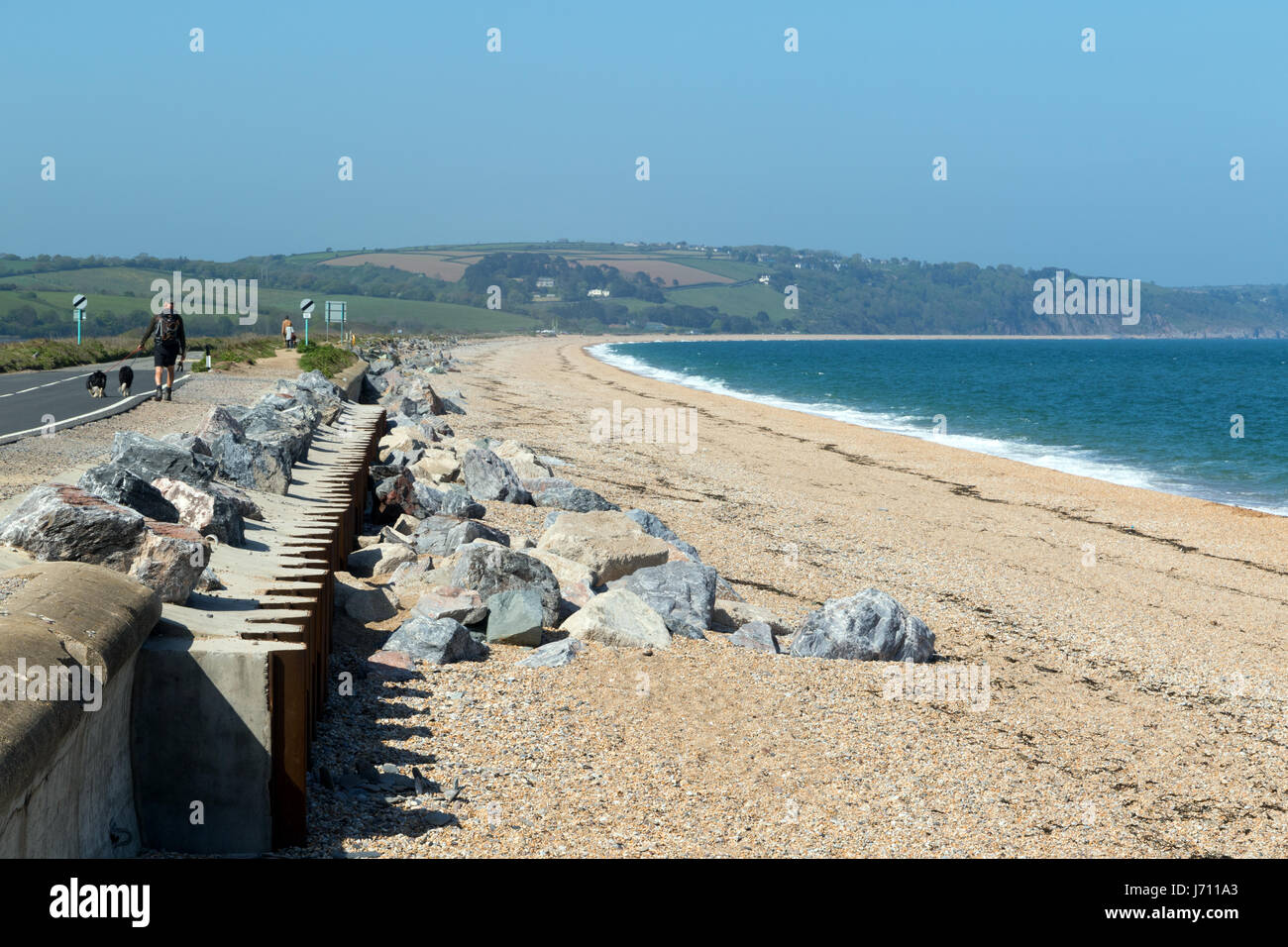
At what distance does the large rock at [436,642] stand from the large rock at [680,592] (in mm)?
1739

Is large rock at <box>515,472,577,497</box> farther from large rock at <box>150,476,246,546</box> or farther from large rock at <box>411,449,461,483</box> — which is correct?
large rock at <box>150,476,246,546</box>

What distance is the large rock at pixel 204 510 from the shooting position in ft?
23.4

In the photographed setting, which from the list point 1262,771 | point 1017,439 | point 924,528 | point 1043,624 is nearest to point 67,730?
point 1262,771

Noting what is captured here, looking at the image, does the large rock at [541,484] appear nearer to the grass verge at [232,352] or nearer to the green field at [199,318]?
the grass verge at [232,352]

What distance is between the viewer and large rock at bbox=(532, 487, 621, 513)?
1482 cm

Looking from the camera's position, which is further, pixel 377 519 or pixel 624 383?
pixel 624 383

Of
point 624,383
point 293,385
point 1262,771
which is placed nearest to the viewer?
point 1262,771

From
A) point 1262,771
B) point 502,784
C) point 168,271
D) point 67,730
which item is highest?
point 168,271

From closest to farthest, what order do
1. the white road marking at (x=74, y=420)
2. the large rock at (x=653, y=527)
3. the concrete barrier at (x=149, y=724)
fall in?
the concrete barrier at (x=149, y=724), the large rock at (x=653, y=527), the white road marking at (x=74, y=420)

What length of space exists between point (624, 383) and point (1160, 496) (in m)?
38.1

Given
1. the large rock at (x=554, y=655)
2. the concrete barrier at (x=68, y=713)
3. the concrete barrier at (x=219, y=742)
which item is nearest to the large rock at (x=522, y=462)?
the large rock at (x=554, y=655)

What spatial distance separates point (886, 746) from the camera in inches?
278
